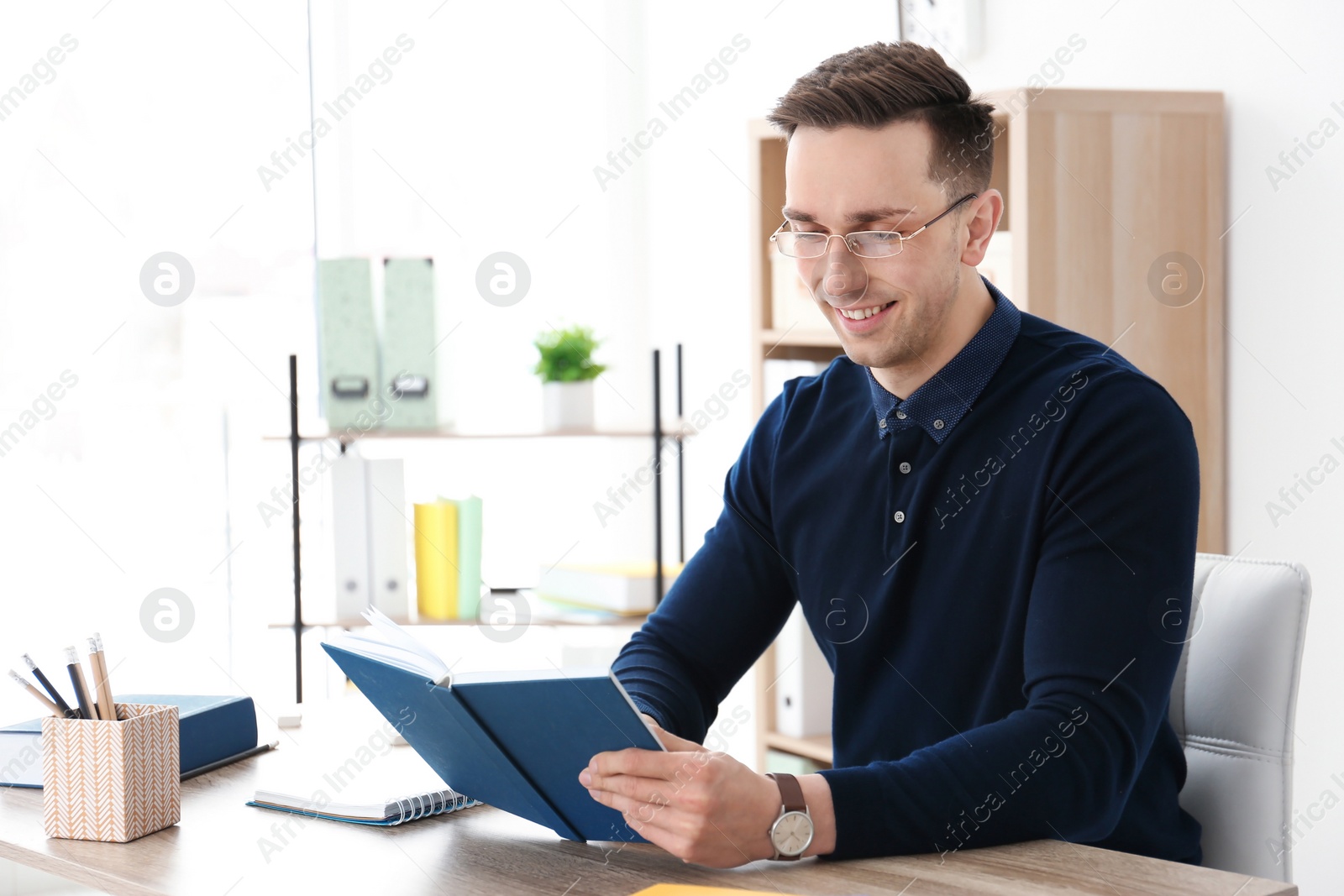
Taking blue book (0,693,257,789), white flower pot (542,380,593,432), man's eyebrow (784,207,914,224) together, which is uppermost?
man's eyebrow (784,207,914,224)

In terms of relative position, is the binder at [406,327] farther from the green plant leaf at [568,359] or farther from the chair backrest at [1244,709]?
the chair backrest at [1244,709]

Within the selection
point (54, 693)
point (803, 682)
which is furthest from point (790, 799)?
point (803, 682)

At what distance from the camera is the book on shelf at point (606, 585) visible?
2.86 metres

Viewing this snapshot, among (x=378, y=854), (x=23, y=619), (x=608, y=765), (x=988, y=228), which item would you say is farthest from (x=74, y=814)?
(x=23, y=619)

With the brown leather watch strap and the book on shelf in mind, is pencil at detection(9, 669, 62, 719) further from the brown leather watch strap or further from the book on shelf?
the book on shelf

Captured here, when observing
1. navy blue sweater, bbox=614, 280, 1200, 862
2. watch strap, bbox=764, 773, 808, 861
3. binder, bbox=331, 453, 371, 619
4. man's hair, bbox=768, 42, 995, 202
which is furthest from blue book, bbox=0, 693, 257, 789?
binder, bbox=331, 453, 371, 619

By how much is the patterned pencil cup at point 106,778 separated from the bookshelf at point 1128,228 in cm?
149

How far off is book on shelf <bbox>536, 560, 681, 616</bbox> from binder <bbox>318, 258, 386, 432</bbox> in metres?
0.54

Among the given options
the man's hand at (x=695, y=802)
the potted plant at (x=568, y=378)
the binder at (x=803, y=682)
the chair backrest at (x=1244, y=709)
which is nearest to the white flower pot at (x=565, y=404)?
the potted plant at (x=568, y=378)

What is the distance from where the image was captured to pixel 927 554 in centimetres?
142

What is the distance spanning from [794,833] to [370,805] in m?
0.40

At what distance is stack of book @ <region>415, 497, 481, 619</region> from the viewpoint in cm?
285

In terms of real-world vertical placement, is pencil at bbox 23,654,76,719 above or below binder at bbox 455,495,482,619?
above

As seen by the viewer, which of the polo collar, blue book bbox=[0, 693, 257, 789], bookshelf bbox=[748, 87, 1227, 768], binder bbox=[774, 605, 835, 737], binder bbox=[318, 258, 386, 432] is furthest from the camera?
binder bbox=[318, 258, 386, 432]
